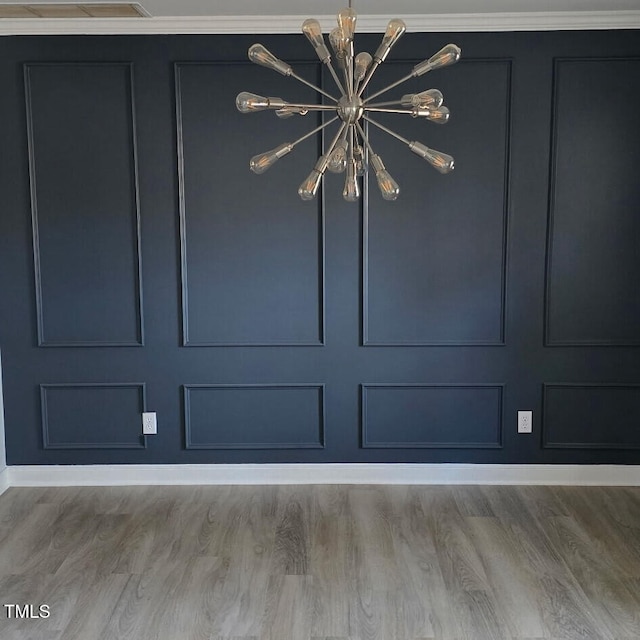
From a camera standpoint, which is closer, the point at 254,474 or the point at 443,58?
the point at 443,58

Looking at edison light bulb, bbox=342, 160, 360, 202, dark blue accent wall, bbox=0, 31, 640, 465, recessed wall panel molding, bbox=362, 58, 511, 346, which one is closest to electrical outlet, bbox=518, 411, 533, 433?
dark blue accent wall, bbox=0, 31, 640, 465

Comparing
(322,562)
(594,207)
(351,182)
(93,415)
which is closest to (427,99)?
(351,182)

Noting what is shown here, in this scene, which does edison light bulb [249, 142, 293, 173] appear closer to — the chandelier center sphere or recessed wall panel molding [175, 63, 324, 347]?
the chandelier center sphere

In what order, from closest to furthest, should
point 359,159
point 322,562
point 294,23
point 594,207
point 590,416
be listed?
point 359,159 → point 322,562 → point 294,23 → point 594,207 → point 590,416

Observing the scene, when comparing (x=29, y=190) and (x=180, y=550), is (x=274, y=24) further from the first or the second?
(x=180, y=550)

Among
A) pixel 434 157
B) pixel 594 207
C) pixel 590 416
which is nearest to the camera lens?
pixel 434 157

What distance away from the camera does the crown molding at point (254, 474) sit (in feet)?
12.7

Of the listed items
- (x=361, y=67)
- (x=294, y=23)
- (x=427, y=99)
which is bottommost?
(x=427, y=99)

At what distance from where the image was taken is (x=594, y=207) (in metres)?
3.65

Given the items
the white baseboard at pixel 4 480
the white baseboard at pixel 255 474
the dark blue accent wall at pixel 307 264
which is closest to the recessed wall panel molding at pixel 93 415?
the dark blue accent wall at pixel 307 264

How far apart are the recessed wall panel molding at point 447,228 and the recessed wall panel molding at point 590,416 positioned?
0.53 meters

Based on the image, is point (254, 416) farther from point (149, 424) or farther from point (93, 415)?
point (93, 415)

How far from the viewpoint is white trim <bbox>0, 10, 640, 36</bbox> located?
11.5ft

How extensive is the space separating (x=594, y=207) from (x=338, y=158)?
7.37 ft
